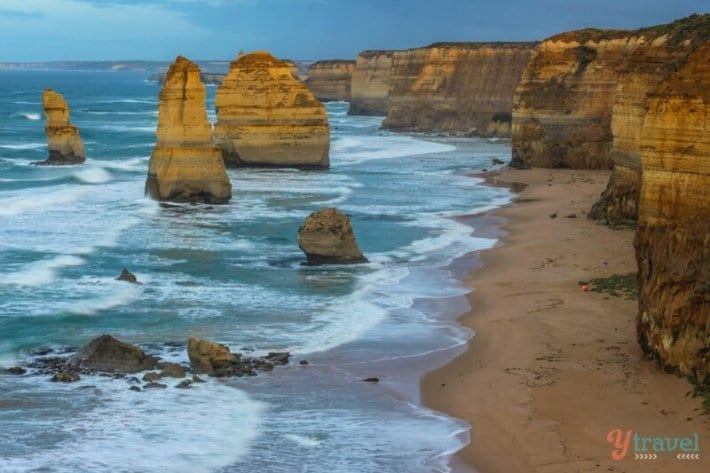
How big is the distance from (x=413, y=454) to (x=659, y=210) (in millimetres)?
5368

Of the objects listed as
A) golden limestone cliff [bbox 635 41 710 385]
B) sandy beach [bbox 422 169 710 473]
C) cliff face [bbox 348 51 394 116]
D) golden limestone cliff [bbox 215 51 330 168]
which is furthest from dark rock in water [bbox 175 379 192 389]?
cliff face [bbox 348 51 394 116]

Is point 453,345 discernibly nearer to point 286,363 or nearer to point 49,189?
point 286,363

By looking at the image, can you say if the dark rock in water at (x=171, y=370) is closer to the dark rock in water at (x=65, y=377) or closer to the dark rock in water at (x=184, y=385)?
the dark rock in water at (x=184, y=385)

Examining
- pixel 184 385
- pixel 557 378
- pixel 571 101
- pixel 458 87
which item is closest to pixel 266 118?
pixel 571 101

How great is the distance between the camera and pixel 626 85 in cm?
3161

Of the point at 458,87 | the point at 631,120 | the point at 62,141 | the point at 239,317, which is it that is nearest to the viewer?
the point at 239,317

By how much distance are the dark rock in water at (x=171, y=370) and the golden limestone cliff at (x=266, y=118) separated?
3380cm

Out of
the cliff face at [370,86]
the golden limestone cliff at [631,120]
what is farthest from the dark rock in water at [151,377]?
the cliff face at [370,86]

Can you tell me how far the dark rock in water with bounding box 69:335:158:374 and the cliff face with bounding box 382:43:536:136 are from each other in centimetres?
6577

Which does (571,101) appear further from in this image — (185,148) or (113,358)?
(113,358)

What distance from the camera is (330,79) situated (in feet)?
454

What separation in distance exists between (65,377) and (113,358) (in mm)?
944

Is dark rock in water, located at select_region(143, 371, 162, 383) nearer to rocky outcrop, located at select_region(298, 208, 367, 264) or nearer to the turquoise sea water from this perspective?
the turquoise sea water

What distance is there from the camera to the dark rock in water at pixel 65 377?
17641 millimetres
